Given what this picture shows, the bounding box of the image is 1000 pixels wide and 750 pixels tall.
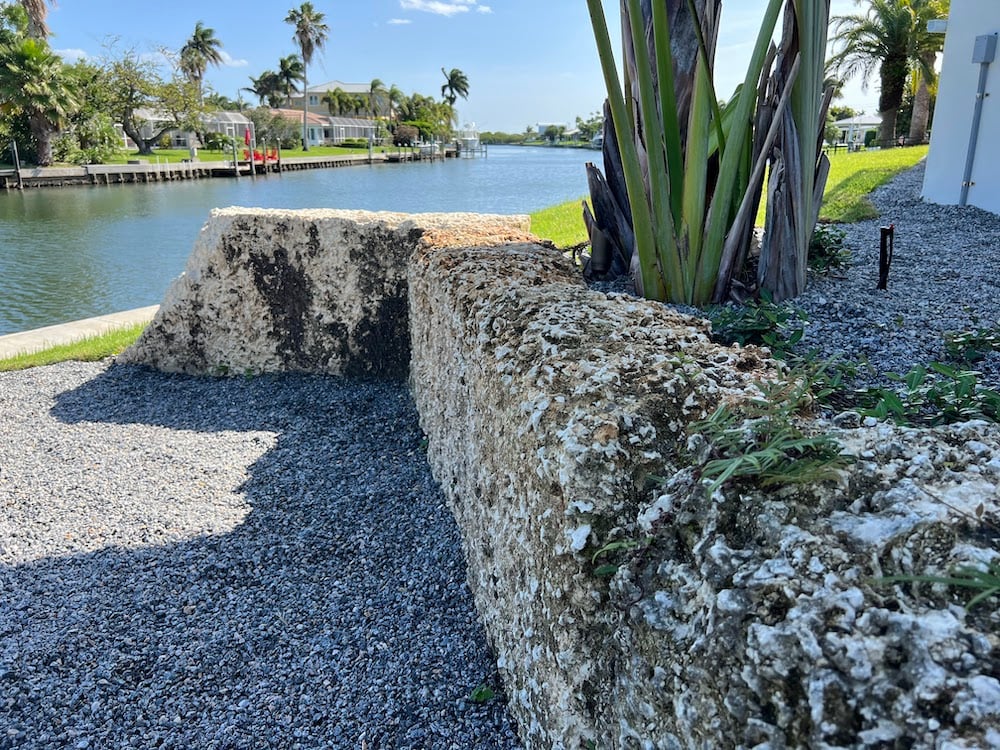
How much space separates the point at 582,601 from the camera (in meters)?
1.65

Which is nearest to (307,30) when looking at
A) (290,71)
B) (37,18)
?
(290,71)

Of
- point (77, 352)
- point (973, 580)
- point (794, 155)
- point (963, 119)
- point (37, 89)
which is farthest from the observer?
point (37, 89)

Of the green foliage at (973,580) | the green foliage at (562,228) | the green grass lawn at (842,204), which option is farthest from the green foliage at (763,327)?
the green grass lawn at (842,204)

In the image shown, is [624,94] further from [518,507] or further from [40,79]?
[40,79]

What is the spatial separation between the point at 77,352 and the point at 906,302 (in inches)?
288

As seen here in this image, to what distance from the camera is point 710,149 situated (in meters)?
4.14

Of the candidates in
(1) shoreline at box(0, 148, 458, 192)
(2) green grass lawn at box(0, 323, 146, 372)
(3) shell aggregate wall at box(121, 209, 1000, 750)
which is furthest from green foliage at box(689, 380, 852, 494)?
(1) shoreline at box(0, 148, 458, 192)

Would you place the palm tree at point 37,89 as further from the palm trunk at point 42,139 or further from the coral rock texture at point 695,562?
the coral rock texture at point 695,562

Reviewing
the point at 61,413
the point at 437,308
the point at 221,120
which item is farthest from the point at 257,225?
the point at 221,120

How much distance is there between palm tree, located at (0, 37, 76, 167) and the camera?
35281mm

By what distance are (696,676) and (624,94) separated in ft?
12.2

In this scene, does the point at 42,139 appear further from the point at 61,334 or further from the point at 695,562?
the point at 695,562

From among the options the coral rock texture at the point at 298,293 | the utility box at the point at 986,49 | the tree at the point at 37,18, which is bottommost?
the coral rock texture at the point at 298,293

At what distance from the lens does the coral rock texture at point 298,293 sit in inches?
226
